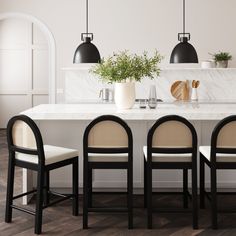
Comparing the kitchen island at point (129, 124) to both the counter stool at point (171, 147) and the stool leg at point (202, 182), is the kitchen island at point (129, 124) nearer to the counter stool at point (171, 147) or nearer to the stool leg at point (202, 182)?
the stool leg at point (202, 182)

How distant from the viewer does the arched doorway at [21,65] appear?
1010 centimetres

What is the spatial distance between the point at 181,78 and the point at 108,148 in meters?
4.12

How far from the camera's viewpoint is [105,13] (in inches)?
302

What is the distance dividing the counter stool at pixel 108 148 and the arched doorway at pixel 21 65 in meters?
6.59

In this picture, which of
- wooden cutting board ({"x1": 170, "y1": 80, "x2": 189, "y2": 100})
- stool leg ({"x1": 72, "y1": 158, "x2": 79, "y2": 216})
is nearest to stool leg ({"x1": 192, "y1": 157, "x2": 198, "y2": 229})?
stool leg ({"x1": 72, "y1": 158, "x2": 79, "y2": 216})

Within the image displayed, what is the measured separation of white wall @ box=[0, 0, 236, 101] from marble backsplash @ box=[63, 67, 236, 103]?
0.72 ft

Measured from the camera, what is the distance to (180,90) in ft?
24.7

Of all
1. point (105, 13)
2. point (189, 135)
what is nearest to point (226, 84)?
point (105, 13)

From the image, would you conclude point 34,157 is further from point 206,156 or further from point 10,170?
point 206,156

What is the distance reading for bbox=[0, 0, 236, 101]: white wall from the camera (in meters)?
7.57

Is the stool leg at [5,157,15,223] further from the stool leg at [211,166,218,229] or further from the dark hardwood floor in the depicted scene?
the stool leg at [211,166,218,229]

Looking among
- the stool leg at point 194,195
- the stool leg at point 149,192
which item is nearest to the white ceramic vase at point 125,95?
the stool leg at point 149,192

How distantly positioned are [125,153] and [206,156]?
71 cm

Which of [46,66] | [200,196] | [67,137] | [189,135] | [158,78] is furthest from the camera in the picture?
[46,66]
